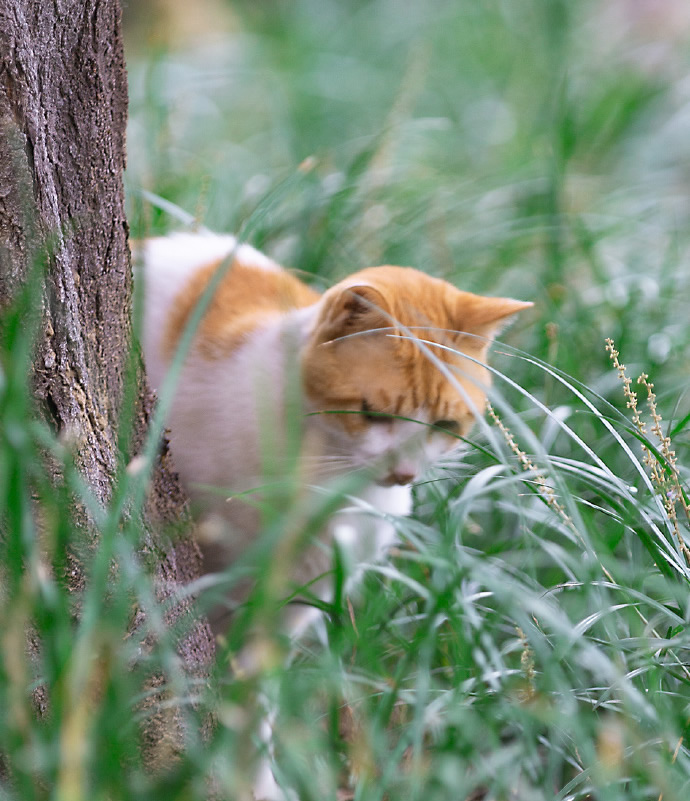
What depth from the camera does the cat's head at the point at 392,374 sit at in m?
1.23

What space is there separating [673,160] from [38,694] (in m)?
3.02

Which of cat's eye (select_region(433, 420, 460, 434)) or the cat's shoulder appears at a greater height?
the cat's shoulder

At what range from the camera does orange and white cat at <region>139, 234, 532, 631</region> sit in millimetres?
1222

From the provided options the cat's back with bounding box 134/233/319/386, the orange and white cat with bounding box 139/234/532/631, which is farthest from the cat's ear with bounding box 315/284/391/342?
the cat's back with bounding box 134/233/319/386

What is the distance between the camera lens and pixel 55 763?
64 centimetres

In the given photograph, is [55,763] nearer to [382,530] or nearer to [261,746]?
[261,746]

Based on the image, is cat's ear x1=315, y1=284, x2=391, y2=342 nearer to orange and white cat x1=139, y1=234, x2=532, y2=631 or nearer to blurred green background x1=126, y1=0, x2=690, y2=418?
orange and white cat x1=139, y1=234, x2=532, y2=631

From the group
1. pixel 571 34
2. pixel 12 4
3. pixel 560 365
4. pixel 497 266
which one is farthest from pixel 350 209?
pixel 571 34

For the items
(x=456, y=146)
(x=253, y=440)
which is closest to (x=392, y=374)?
(x=253, y=440)

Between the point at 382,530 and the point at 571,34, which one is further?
the point at 571,34

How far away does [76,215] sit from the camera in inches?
35.3

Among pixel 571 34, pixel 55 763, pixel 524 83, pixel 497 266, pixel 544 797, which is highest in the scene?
pixel 571 34

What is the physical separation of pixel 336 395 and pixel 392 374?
9 centimetres

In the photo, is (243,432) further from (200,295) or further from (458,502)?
(458,502)
